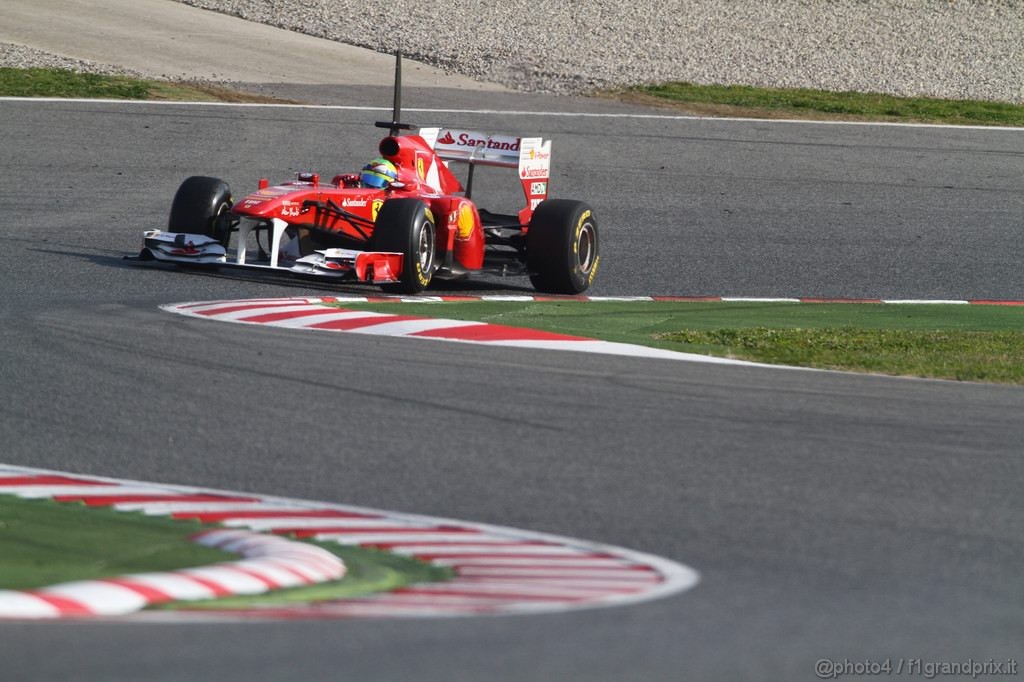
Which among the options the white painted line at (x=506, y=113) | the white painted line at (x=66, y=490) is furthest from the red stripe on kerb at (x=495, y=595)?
the white painted line at (x=506, y=113)

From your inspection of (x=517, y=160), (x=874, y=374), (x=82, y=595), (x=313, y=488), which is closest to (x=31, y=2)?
(x=517, y=160)

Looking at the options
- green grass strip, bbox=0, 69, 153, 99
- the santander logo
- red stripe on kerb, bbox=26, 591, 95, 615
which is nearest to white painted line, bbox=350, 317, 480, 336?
the santander logo

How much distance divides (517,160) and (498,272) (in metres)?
0.92

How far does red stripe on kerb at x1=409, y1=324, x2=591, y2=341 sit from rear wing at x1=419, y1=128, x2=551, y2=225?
9.13 feet

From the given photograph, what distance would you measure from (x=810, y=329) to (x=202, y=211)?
187 inches

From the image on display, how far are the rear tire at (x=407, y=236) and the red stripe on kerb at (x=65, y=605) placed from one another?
749 cm

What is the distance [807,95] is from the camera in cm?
2411

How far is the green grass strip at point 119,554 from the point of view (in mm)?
4582

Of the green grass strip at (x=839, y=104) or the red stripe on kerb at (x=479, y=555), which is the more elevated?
the green grass strip at (x=839, y=104)

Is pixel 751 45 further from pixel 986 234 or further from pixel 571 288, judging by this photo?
pixel 571 288

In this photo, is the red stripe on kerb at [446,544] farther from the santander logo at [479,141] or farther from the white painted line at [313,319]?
the santander logo at [479,141]

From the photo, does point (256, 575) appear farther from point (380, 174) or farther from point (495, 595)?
point (380, 174)

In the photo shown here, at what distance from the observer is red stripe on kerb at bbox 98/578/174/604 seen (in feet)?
13.9

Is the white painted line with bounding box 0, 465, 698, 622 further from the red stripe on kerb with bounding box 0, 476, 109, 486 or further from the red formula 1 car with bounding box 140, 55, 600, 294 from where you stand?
the red formula 1 car with bounding box 140, 55, 600, 294
